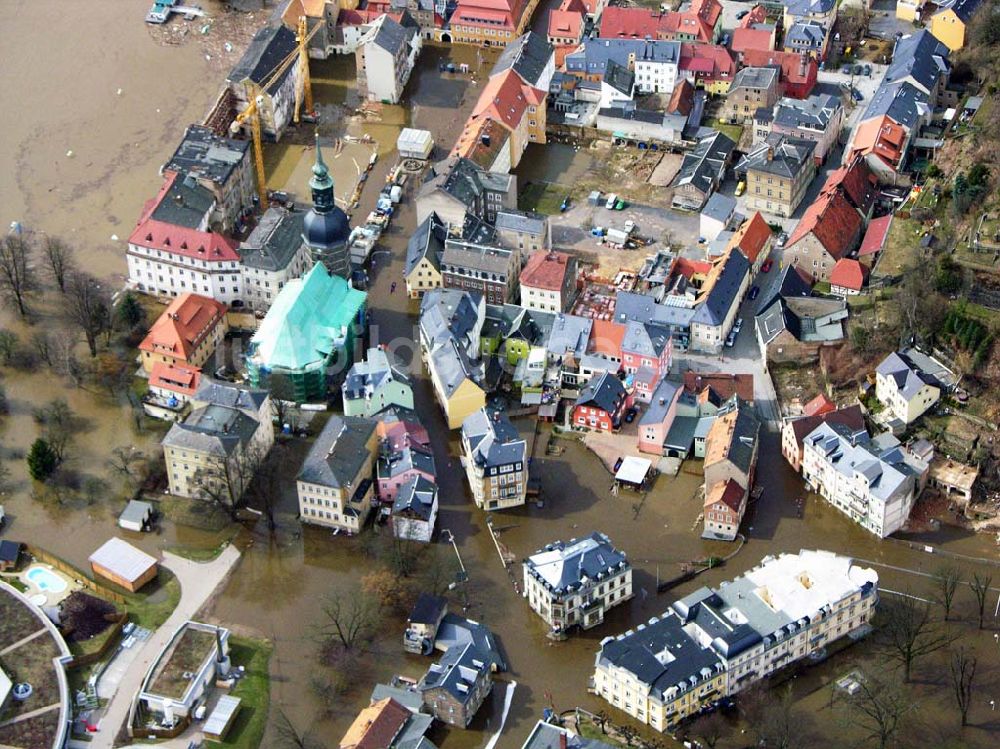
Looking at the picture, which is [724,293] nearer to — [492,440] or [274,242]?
[492,440]

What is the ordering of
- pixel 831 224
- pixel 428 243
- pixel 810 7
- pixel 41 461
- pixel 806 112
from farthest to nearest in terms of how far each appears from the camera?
pixel 810 7
pixel 806 112
pixel 831 224
pixel 428 243
pixel 41 461

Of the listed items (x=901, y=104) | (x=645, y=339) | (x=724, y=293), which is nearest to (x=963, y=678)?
(x=645, y=339)

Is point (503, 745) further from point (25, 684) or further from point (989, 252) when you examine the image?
Result: point (989, 252)

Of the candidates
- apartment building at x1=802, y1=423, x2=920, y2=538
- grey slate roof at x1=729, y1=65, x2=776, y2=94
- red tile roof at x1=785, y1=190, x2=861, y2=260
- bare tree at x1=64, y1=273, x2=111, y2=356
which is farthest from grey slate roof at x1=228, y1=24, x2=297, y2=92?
apartment building at x1=802, y1=423, x2=920, y2=538

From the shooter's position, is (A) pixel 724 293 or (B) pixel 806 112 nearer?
(A) pixel 724 293

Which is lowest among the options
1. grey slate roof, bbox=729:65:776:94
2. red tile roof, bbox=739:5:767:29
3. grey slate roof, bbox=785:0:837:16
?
red tile roof, bbox=739:5:767:29

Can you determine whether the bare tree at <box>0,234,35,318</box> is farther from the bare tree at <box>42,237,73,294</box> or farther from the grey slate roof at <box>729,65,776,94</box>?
the grey slate roof at <box>729,65,776,94</box>
